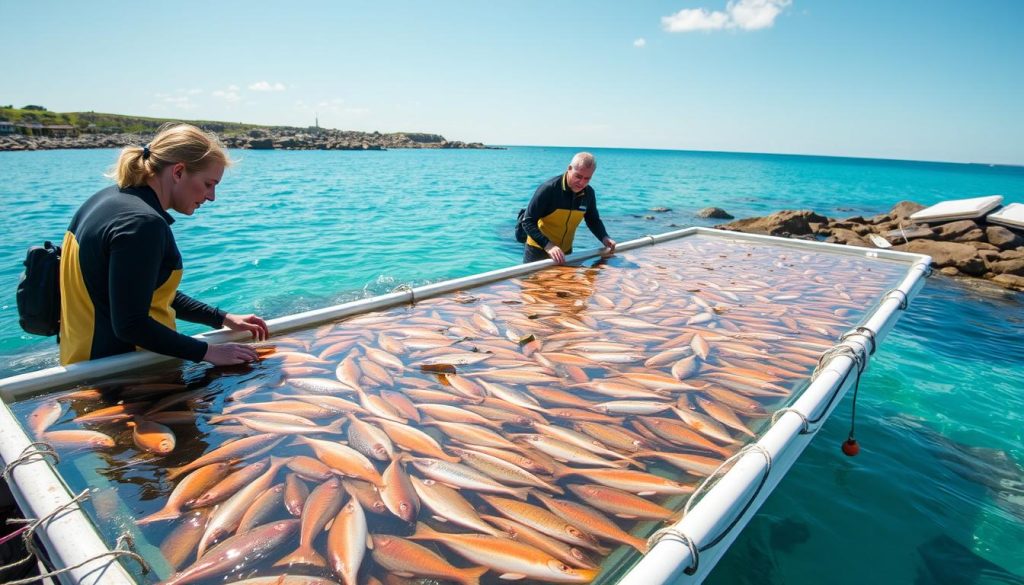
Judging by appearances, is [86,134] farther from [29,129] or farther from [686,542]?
[686,542]

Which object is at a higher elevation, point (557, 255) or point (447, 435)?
point (557, 255)

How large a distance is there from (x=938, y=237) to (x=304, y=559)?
1917cm

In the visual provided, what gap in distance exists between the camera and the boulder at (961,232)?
48.0 feet

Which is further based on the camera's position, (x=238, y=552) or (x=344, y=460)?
(x=344, y=460)

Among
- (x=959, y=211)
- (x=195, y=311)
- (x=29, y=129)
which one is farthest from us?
(x=29, y=129)

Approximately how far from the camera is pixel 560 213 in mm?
6262

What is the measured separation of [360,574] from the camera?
1.56 meters

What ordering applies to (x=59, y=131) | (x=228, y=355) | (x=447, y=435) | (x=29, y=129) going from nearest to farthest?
1. (x=447, y=435)
2. (x=228, y=355)
3. (x=29, y=129)
4. (x=59, y=131)

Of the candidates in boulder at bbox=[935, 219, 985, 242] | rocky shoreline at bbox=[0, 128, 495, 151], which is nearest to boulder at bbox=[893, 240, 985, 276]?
boulder at bbox=[935, 219, 985, 242]

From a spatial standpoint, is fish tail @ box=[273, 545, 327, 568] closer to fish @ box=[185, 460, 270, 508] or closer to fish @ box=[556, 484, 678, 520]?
fish @ box=[185, 460, 270, 508]

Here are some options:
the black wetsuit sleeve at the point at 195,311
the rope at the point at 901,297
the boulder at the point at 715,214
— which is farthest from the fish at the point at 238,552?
the boulder at the point at 715,214

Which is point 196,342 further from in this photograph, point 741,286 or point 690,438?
point 741,286

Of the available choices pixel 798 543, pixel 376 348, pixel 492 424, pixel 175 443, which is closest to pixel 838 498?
pixel 798 543

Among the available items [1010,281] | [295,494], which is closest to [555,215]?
[295,494]
